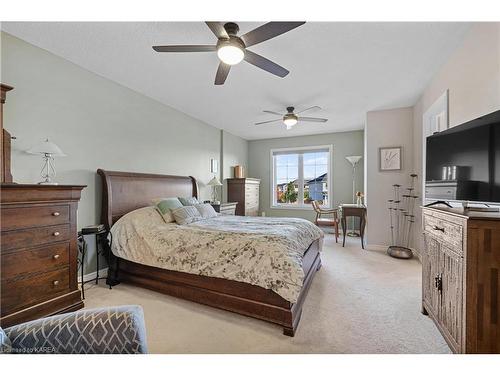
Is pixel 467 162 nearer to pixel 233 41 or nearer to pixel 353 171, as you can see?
pixel 233 41

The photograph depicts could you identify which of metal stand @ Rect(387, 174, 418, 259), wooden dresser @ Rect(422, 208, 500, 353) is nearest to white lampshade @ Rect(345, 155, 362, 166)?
metal stand @ Rect(387, 174, 418, 259)

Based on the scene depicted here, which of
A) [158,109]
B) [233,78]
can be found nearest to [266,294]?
[233,78]

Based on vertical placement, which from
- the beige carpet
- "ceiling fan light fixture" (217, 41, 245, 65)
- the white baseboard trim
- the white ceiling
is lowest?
the beige carpet

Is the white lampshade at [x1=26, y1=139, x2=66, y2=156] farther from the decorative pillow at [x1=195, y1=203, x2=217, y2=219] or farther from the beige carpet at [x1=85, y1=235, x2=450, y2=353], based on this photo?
the decorative pillow at [x1=195, y1=203, x2=217, y2=219]

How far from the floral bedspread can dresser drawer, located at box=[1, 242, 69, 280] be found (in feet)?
2.21

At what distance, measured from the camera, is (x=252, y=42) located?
183 cm

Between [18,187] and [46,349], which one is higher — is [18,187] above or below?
above

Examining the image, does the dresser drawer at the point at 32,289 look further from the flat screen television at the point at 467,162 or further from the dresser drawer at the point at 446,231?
the flat screen television at the point at 467,162

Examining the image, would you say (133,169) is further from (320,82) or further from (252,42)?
(320,82)

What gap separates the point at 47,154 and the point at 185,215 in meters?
1.50

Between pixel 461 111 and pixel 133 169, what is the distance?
13.0 feet

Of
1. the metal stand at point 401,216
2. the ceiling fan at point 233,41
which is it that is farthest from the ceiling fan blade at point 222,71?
the metal stand at point 401,216

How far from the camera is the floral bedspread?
1.84 metres

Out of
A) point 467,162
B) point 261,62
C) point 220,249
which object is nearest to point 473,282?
point 467,162
